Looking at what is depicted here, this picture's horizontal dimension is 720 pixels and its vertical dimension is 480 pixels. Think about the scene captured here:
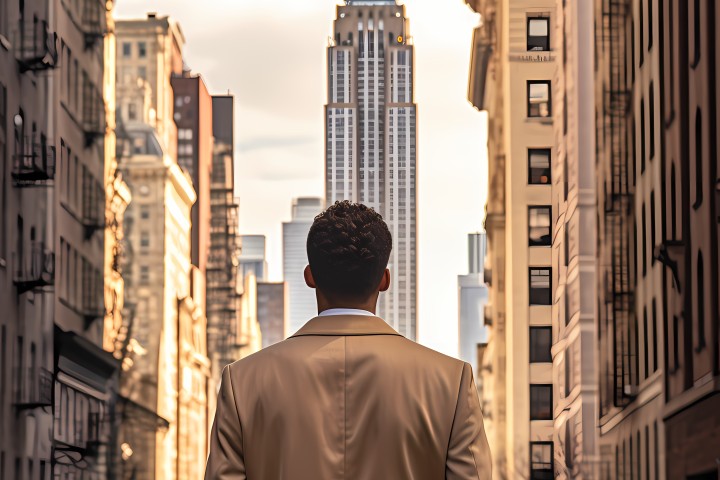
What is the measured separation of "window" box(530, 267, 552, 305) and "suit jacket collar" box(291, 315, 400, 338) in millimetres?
67568

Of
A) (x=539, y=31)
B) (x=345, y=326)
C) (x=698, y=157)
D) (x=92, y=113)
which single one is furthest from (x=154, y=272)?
(x=345, y=326)

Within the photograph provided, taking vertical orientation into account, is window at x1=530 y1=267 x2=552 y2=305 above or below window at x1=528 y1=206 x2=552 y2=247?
below

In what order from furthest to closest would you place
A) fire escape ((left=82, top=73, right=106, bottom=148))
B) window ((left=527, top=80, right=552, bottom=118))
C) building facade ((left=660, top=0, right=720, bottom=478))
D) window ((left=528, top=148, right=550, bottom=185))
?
window ((left=528, top=148, right=550, bottom=185)) < window ((left=527, top=80, right=552, bottom=118)) < fire escape ((left=82, top=73, right=106, bottom=148)) < building facade ((left=660, top=0, right=720, bottom=478))

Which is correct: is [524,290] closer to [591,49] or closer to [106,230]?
[106,230]

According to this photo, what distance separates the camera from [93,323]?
5972 cm

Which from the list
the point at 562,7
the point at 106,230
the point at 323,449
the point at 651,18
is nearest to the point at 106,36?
the point at 106,230

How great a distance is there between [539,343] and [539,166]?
788cm

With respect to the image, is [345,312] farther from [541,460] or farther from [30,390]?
[541,460]

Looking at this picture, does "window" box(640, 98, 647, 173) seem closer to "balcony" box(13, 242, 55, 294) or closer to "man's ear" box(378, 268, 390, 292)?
"balcony" box(13, 242, 55, 294)

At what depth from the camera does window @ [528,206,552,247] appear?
7219cm

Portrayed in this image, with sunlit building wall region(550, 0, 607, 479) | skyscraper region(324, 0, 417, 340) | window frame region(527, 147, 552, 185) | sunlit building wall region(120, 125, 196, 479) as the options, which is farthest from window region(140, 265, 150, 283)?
skyscraper region(324, 0, 417, 340)

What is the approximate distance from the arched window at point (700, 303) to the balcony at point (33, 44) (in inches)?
705

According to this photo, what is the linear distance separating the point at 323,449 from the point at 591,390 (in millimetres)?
44074

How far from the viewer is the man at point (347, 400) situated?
186 inches
